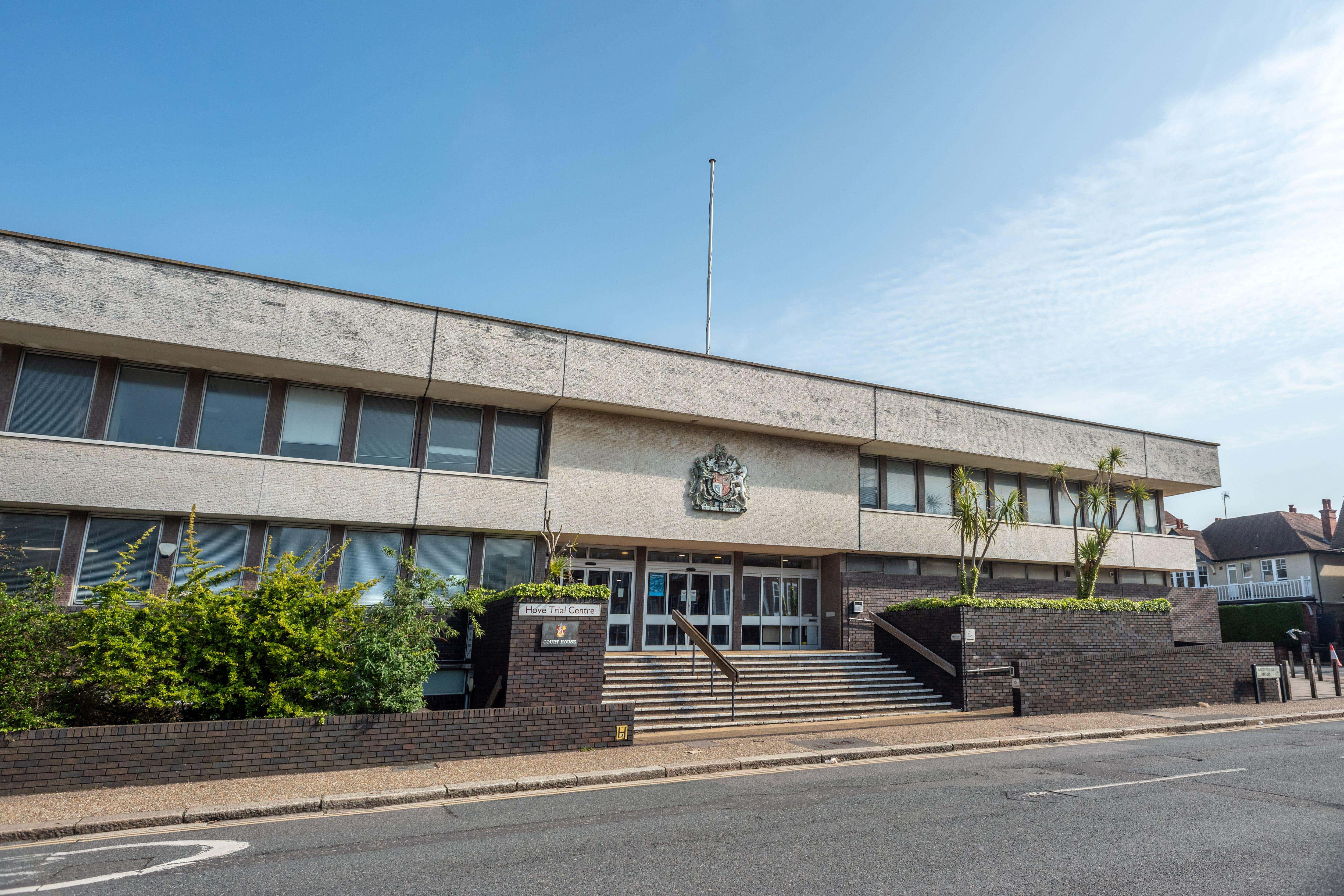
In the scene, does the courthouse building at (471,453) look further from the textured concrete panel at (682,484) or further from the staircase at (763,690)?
the staircase at (763,690)

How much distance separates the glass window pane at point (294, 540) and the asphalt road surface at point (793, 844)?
9527 mm

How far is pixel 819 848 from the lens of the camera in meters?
6.79

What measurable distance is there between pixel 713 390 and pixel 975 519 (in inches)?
292

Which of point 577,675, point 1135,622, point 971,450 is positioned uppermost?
point 971,450

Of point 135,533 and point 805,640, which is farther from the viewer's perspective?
point 805,640

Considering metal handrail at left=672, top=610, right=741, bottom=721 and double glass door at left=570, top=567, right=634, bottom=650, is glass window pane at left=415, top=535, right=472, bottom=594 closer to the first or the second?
double glass door at left=570, top=567, right=634, bottom=650

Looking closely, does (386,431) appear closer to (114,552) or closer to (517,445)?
(517,445)

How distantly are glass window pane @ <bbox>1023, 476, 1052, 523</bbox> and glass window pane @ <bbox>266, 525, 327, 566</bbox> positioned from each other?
20.3 metres

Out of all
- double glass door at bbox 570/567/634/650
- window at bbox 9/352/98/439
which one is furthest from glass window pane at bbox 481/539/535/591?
window at bbox 9/352/98/439

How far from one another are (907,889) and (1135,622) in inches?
666

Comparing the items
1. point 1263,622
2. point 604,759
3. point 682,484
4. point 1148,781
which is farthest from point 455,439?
point 1263,622

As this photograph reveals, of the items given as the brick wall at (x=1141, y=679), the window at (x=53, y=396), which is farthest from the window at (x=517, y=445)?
the brick wall at (x=1141, y=679)

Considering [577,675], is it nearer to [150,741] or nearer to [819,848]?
[150,741]

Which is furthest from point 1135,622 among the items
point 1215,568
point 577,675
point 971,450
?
point 1215,568
